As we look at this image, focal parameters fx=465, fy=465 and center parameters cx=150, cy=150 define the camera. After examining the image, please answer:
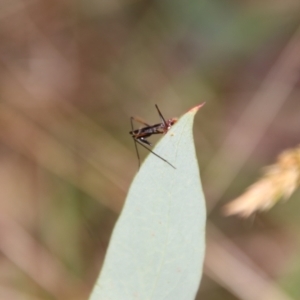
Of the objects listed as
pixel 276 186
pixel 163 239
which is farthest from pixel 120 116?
pixel 163 239

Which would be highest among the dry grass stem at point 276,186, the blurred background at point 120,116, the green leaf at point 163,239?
the blurred background at point 120,116

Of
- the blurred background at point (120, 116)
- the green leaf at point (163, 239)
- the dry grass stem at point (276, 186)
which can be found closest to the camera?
the green leaf at point (163, 239)

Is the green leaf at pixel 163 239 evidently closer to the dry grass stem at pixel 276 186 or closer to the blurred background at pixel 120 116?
the dry grass stem at pixel 276 186

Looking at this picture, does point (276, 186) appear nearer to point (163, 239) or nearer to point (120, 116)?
point (163, 239)

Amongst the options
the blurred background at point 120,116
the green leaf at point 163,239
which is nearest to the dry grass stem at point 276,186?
the green leaf at point 163,239

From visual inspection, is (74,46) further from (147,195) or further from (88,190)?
(147,195)

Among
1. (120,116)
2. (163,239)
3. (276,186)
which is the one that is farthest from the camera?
(120,116)
